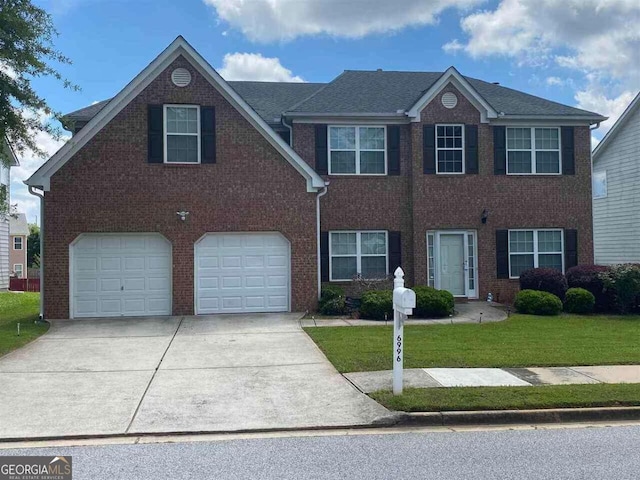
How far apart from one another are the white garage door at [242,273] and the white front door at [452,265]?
211 inches

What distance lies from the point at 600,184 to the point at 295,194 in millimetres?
15362

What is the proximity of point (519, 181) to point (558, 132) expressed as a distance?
2.14 m

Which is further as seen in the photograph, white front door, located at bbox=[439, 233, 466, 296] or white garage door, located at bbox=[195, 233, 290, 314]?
white front door, located at bbox=[439, 233, 466, 296]

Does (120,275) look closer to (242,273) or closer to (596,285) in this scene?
(242,273)

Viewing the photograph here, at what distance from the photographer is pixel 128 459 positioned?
5.75 m

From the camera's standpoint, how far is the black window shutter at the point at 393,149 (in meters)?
18.5

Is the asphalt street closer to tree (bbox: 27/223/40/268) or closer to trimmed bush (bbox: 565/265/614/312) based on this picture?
trimmed bush (bbox: 565/265/614/312)

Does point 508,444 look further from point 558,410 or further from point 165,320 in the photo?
point 165,320

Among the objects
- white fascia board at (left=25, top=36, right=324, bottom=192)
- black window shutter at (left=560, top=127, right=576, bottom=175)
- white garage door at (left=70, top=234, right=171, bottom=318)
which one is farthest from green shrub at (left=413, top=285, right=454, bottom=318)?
black window shutter at (left=560, top=127, right=576, bottom=175)

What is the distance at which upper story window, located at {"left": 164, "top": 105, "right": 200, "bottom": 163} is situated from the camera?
637 inches

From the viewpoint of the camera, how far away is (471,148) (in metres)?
18.7

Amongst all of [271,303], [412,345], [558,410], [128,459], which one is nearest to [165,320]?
[271,303]

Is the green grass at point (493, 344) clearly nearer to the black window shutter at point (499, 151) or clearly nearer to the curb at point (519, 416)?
the curb at point (519, 416)

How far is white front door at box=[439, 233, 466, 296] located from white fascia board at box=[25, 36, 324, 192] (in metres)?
4.93
